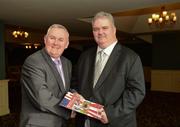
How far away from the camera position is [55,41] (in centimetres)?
183

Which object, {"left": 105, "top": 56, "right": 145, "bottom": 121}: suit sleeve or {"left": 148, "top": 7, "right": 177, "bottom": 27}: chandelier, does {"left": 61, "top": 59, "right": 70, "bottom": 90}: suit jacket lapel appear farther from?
{"left": 148, "top": 7, "right": 177, "bottom": 27}: chandelier

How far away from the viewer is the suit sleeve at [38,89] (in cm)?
172

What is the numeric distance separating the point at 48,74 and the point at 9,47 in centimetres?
1650

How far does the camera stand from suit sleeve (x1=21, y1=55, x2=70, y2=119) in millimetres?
1721

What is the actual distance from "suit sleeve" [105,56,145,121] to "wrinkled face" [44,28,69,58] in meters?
0.49

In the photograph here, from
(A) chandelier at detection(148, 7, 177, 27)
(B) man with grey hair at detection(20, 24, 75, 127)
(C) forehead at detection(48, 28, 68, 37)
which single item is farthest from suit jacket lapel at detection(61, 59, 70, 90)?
(A) chandelier at detection(148, 7, 177, 27)

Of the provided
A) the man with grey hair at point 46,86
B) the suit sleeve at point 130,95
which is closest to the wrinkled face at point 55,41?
the man with grey hair at point 46,86

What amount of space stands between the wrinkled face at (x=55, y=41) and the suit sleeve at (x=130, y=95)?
19.2 inches

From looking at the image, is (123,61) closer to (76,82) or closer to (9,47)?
(76,82)

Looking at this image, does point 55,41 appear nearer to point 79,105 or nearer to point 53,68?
point 53,68

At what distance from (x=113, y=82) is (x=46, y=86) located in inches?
17.4

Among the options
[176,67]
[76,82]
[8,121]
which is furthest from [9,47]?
[76,82]

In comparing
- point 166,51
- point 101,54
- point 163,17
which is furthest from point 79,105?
point 166,51

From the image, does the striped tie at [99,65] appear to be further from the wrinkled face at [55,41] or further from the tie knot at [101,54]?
the wrinkled face at [55,41]
